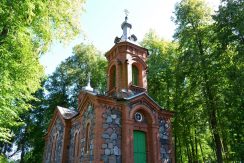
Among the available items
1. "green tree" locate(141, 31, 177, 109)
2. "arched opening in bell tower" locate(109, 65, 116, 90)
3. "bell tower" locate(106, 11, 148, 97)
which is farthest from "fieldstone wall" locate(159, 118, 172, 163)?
"green tree" locate(141, 31, 177, 109)

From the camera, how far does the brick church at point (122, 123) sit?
11898 millimetres

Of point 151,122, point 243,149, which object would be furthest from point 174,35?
point 243,149

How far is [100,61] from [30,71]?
22.3m

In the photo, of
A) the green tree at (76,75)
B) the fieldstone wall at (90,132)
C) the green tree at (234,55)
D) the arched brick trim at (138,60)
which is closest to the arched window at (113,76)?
the arched brick trim at (138,60)

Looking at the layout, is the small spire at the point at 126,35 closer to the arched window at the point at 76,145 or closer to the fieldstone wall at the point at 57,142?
the arched window at the point at 76,145

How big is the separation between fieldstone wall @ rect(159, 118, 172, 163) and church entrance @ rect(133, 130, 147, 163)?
3.89ft

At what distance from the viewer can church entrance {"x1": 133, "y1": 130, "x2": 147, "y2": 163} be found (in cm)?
1239

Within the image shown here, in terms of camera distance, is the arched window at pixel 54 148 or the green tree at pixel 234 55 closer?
the green tree at pixel 234 55

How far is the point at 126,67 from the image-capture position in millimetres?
14977

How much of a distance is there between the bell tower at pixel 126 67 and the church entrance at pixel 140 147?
2499mm

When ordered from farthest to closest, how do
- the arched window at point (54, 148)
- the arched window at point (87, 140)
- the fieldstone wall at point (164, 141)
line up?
1. the arched window at point (54, 148)
2. the fieldstone wall at point (164, 141)
3. the arched window at point (87, 140)

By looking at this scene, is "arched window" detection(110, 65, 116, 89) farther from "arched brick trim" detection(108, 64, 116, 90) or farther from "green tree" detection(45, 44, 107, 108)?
"green tree" detection(45, 44, 107, 108)

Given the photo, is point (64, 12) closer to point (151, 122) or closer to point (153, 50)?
point (151, 122)

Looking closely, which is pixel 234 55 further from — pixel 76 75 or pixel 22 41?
pixel 76 75
